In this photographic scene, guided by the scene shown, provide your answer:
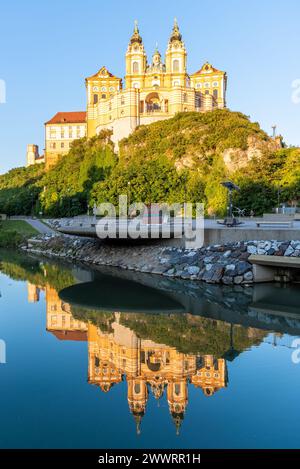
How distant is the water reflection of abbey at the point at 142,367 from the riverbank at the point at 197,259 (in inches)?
340

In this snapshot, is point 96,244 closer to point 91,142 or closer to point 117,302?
point 117,302

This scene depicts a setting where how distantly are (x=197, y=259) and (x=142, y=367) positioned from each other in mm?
13416

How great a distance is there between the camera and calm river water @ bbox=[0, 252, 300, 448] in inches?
293

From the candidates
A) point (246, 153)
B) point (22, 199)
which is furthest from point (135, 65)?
point (246, 153)

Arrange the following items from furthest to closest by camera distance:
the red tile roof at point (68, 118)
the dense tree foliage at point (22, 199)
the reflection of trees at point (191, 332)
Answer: the red tile roof at point (68, 118)
the dense tree foliage at point (22, 199)
the reflection of trees at point (191, 332)

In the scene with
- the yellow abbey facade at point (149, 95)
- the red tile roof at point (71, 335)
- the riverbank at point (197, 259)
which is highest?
the yellow abbey facade at point (149, 95)

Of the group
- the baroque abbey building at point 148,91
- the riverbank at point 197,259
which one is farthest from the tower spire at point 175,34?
the riverbank at point 197,259

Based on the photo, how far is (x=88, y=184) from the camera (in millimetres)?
73062

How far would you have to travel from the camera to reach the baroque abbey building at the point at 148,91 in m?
78.9

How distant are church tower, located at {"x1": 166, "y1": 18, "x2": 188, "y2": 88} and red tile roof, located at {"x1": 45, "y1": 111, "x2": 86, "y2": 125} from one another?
26.6m

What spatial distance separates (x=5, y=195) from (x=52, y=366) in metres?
90.9

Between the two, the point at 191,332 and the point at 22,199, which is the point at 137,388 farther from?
the point at 22,199

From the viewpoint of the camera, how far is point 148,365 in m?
10.9

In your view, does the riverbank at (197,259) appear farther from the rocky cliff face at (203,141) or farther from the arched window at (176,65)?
the arched window at (176,65)
